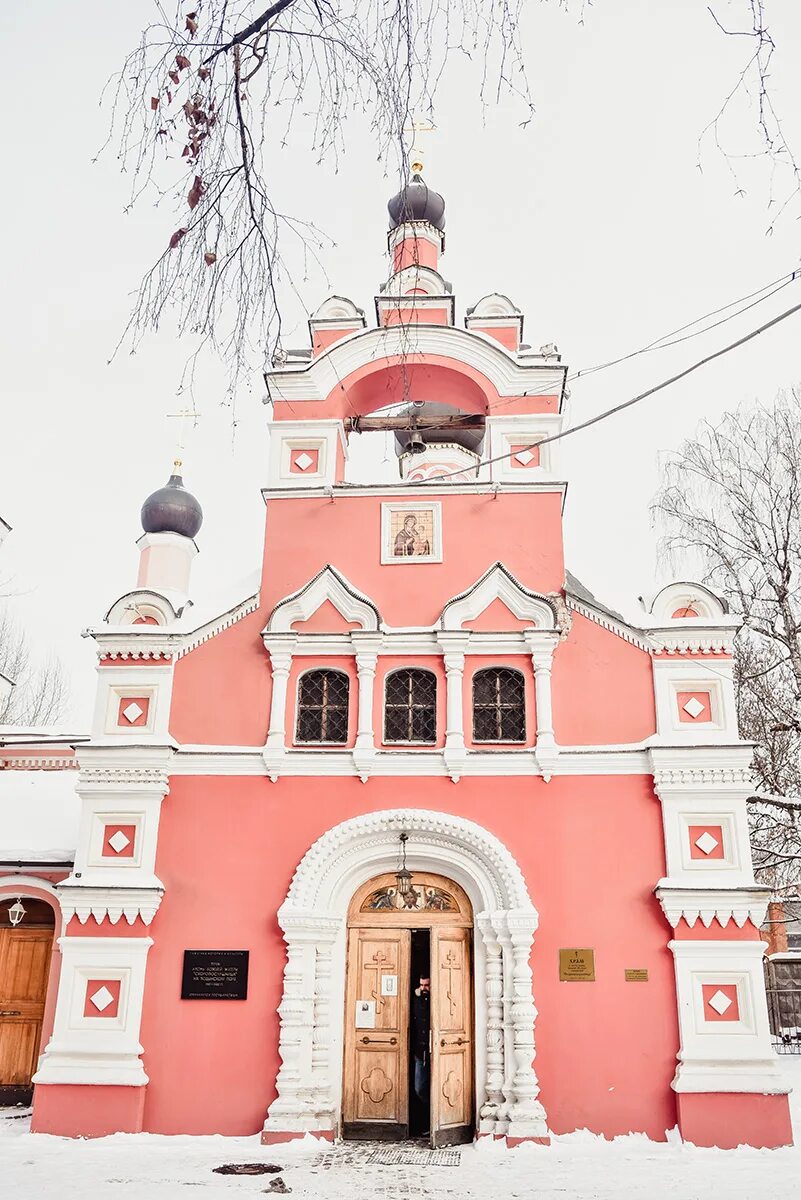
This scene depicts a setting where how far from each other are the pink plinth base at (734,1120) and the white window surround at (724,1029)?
0.24 ft

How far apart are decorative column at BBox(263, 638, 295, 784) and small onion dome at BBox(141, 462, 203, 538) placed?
808cm

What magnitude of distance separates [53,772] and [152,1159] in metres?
6.13

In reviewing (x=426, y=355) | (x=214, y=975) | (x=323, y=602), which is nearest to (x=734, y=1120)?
(x=214, y=975)

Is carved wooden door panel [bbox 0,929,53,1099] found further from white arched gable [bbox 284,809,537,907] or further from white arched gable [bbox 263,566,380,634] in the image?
white arched gable [bbox 263,566,380,634]

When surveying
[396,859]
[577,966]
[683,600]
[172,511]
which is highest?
[172,511]

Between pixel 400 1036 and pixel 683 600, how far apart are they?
4703mm

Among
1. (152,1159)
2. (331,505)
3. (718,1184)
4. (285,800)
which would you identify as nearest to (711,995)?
(718,1184)

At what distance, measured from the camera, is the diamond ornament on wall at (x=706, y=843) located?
868cm

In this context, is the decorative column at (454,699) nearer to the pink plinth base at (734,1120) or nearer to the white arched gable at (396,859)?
the white arched gable at (396,859)

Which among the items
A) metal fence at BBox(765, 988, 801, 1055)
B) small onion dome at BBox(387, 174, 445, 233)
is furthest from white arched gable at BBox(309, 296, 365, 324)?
metal fence at BBox(765, 988, 801, 1055)

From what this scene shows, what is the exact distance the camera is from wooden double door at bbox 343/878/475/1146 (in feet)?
27.5

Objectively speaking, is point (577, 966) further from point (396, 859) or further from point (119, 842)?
point (119, 842)

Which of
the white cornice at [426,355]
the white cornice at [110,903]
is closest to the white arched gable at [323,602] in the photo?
the white cornice at [426,355]

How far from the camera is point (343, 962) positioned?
29.0ft
